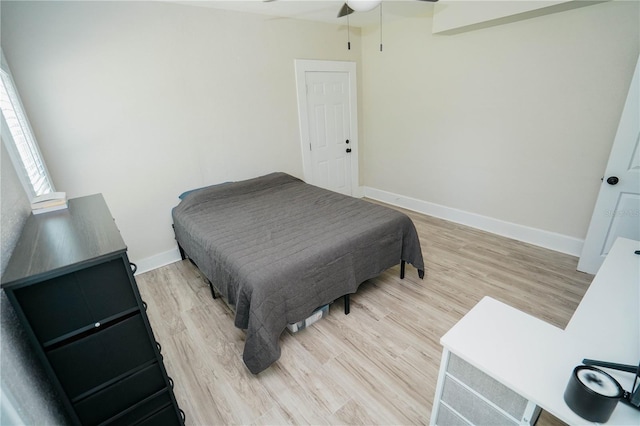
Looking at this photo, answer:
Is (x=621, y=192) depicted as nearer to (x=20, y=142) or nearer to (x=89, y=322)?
(x=89, y=322)

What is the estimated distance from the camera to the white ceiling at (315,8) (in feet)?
9.04

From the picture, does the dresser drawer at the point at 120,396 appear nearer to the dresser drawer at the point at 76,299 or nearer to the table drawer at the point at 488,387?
the dresser drawer at the point at 76,299

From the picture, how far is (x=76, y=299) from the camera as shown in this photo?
97 centimetres

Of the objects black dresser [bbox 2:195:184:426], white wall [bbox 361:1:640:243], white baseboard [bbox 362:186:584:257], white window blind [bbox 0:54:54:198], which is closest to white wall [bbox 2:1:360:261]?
white window blind [bbox 0:54:54:198]

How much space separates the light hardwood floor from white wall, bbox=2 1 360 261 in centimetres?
99

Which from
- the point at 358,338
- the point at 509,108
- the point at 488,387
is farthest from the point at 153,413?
the point at 509,108

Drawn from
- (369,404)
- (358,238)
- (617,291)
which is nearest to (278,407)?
(369,404)

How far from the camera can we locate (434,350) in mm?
1853

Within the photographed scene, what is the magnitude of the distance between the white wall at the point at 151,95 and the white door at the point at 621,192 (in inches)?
122

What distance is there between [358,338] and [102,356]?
57.7 inches

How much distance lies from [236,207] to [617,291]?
2.71m

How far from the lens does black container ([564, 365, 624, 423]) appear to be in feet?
2.39

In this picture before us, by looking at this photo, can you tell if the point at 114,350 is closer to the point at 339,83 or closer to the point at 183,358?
the point at 183,358

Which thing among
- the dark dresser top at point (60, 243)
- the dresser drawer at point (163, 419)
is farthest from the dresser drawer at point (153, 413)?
the dark dresser top at point (60, 243)
